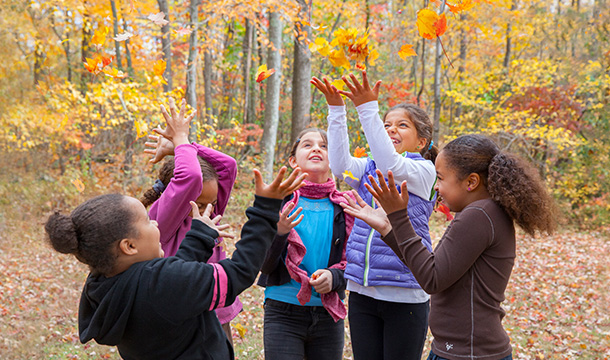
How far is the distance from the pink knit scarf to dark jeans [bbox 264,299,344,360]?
0.08 meters

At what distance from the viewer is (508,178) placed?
6.70ft

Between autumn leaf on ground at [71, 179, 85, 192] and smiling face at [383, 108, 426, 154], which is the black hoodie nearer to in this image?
smiling face at [383, 108, 426, 154]

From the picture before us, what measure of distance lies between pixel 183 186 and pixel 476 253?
4.71 ft

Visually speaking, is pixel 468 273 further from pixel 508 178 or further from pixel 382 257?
pixel 382 257

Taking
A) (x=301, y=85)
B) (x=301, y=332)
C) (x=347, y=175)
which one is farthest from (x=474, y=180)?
(x=301, y=85)

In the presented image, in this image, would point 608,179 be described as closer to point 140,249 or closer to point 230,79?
point 230,79

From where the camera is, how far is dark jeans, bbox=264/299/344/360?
2615mm

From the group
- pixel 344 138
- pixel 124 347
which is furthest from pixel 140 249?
pixel 344 138

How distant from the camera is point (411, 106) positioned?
112 inches

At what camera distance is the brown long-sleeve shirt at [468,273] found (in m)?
1.99

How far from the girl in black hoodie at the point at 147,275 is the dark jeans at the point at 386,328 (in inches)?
37.5

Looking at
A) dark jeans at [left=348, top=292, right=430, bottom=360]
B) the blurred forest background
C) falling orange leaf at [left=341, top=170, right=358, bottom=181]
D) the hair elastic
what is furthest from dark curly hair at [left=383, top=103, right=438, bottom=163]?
the blurred forest background

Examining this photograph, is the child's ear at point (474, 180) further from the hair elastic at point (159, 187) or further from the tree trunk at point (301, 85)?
the tree trunk at point (301, 85)

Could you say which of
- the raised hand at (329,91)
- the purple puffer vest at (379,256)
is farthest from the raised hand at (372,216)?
the raised hand at (329,91)
